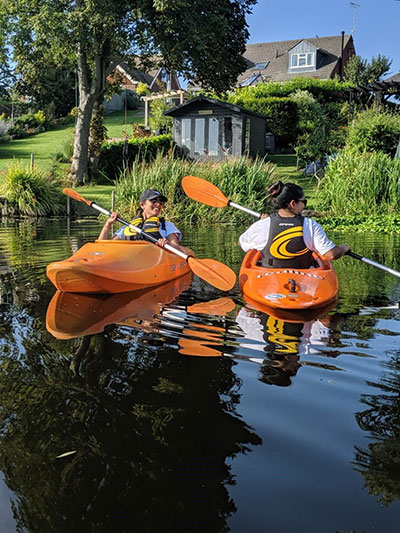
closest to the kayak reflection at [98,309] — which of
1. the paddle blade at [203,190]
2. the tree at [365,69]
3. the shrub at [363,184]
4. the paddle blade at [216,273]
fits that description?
the paddle blade at [216,273]

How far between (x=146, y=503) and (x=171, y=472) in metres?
0.25

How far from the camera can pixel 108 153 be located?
89.1 ft

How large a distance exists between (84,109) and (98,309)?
1935cm

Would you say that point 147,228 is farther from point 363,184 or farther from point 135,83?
point 135,83

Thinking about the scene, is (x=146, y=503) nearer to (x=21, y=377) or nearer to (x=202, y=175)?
(x=21, y=377)

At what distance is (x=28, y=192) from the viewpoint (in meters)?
17.6

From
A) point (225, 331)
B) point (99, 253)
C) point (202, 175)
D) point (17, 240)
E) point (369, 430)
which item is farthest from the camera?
point (202, 175)

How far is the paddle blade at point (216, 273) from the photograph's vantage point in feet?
20.1

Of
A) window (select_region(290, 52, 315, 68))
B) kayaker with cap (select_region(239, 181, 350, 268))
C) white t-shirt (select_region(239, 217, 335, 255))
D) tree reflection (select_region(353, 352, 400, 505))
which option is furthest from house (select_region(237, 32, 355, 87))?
tree reflection (select_region(353, 352, 400, 505))

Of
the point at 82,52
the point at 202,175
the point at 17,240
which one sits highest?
the point at 82,52

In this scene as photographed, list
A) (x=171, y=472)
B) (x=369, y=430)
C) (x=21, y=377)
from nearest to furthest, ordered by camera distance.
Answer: (x=171, y=472)
(x=369, y=430)
(x=21, y=377)

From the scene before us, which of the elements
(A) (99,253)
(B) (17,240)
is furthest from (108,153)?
(A) (99,253)

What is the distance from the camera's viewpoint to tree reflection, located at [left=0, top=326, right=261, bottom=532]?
2.24 metres

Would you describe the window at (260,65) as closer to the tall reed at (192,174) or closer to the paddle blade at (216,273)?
the tall reed at (192,174)
